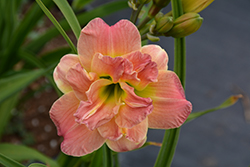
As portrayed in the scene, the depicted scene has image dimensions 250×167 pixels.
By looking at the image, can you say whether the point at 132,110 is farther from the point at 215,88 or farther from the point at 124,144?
the point at 215,88

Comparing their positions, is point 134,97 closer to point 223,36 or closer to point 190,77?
point 190,77

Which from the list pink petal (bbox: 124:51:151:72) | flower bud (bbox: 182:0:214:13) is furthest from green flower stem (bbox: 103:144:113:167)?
flower bud (bbox: 182:0:214:13)

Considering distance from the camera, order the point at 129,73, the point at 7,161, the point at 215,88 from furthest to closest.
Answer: the point at 215,88, the point at 7,161, the point at 129,73

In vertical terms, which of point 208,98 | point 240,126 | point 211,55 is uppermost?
point 211,55

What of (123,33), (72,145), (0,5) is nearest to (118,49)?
(123,33)

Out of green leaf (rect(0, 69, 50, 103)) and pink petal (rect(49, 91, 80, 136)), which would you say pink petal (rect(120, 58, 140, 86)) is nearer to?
pink petal (rect(49, 91, 80, 136))

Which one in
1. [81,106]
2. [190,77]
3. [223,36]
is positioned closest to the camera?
[81,106]

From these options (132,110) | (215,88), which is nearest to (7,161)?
(132,110)

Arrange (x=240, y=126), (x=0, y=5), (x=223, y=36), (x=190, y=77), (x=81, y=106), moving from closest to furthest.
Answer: (x=81, y=106) → (x=0, y=5) → (x=240, y=126) → (x=190, y=77) → (x=223, y=36)
